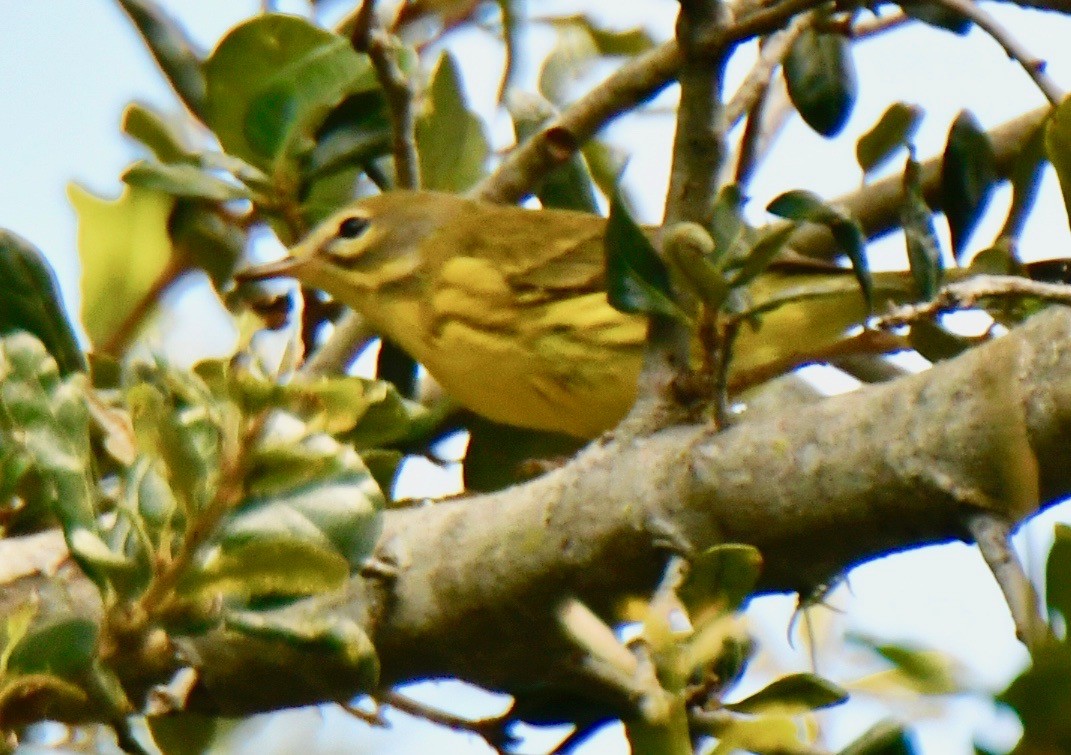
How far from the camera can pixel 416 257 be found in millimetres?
3912

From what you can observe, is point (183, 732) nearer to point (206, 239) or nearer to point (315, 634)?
point (315, 634)

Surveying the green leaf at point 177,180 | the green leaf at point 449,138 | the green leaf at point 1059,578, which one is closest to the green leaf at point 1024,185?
the green leaf at point 449,138

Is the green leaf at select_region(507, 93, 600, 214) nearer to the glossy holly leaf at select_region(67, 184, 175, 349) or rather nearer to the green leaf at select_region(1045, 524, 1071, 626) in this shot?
the glossy holly leaf at select_region(67, 184, 175, 349)

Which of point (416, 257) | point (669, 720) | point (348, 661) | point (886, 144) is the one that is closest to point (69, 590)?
point (348, 661)

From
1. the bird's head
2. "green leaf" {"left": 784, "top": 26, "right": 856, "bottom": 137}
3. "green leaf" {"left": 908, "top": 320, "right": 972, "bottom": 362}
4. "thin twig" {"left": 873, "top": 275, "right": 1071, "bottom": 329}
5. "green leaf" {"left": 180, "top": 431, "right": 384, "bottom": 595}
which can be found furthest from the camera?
the bird's head

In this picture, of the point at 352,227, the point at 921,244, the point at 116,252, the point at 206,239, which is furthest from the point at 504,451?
the point at 921,244

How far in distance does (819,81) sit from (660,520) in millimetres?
1310

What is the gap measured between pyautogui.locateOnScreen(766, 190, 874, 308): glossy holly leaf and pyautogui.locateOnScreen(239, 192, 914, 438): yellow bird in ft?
3.12

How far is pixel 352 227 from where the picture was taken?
12.8ft

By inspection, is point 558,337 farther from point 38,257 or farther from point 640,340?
point 38,257

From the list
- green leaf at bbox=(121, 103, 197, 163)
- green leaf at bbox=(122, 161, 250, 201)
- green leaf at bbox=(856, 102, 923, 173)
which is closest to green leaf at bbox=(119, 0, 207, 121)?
green leaf at bbox=(121, 103, 197, 163)

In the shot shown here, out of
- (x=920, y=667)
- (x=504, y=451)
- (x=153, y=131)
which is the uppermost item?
(x=920, y=667)

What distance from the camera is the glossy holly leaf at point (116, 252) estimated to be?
8.57 ft

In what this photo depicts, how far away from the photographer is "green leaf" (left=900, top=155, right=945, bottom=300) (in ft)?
5.98
